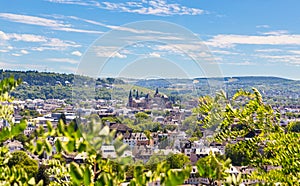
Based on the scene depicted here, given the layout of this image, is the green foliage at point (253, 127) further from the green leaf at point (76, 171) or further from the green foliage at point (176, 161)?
the green leaf at point (76, 171)

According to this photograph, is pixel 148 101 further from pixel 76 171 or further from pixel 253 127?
pixel 76 171

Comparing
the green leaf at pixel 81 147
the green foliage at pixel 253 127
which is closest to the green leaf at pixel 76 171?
the green leaf at pixel 81 147

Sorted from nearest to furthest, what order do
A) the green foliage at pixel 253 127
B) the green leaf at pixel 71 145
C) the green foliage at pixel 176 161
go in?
the green leaf at pixel 71 145 < the green foliage at pixel 176 161 < the green foliage at pixel 253 127

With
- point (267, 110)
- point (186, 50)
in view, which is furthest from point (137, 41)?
point (267, 110)

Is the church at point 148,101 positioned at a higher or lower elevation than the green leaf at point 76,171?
higher

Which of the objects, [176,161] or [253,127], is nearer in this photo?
[176,161]

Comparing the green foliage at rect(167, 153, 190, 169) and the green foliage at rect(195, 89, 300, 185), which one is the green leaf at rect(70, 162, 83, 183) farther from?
the green foliage at rect(195, 89, 300, 185)

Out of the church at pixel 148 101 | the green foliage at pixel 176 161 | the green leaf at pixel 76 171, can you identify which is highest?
the church at pixel 148 101

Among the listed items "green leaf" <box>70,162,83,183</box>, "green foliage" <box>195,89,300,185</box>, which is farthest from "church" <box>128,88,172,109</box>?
"green leaf" <box>70,162,83,183</box>

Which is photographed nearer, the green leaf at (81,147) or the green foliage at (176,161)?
the green leaf at (81,147)

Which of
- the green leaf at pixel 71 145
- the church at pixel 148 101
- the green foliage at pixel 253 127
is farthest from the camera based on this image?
the church at pixel 148 101

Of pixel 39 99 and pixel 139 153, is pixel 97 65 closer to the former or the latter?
pixel 139 153

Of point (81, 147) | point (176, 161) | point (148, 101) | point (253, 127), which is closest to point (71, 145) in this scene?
point (81, 147)

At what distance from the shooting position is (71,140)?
3.27 feet
